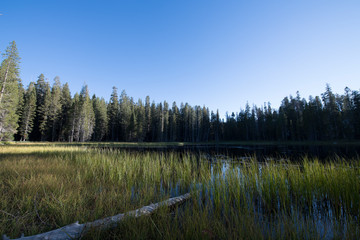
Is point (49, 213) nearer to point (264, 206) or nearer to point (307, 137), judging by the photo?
point (264, 206)

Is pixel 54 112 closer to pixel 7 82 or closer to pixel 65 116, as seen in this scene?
pixel 65 116

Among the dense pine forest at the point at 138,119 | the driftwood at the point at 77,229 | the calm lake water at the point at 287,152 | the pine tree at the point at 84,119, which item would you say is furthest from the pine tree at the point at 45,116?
the driftwood at the point at 77,229

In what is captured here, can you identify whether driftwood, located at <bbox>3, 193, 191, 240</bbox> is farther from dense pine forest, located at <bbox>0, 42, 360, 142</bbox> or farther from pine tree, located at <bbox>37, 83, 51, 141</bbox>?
pine tree, located at <bbox>37, 83, 51, 141</bbox>

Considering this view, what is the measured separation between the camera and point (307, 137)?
4666cm

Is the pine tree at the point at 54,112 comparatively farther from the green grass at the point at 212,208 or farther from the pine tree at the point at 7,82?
the green grass at the point at 212,208

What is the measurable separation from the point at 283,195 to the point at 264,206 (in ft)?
2.08

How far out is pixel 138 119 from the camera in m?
52.2

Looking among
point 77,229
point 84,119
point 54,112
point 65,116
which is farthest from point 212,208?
point 65,116

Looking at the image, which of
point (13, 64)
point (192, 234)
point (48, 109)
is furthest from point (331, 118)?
point (48, 109)

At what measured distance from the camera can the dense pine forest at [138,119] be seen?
119 feet

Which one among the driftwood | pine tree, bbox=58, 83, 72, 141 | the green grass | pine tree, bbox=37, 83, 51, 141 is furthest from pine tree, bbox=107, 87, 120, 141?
the driftwood

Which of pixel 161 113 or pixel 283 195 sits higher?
pixel 161 113

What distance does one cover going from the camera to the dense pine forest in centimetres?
3638

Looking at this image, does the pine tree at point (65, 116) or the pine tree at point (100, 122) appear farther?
the pine tree at point (100, 122)
